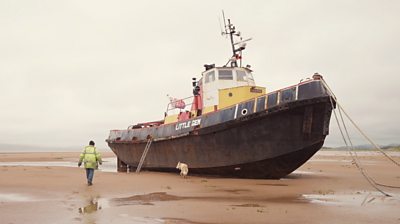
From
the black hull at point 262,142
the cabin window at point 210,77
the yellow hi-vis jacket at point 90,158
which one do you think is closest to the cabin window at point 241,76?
the cabin window at point 210,77

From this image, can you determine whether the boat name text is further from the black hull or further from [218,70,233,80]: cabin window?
[218,70,233,80]: cabin window

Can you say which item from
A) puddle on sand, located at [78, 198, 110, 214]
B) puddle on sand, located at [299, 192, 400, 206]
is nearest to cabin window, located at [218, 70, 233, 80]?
puddle on sand, located at [299, 192, 400, 206]

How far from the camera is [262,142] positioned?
1102 centimetres

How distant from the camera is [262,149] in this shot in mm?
11070

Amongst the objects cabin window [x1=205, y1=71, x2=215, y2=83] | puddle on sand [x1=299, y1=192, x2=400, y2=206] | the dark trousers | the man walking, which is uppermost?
cabin window [x1=205, y1=71, x2=215, y2=83]

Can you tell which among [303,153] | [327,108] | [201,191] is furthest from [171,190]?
[327,108]

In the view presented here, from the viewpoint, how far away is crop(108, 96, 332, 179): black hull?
10438 millimetres

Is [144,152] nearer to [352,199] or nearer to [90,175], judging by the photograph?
[90,175]

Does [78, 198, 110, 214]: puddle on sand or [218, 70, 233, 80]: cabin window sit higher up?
[218, 70, 233, 80]: cabin window

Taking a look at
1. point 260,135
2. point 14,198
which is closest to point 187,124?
point 260,135

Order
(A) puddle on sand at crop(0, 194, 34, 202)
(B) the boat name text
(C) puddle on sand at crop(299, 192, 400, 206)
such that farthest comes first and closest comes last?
1. (B) the boat name text
2. (A) puddle on sand at crop(0, 194, 34, 202)
3. (C) puddle on sand at crop(299, 192, 400, 206)

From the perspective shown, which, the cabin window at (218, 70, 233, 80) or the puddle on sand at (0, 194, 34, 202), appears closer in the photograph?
the puddle on sand at (0, 194, 34, 202)

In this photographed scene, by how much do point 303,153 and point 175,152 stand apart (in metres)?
5.01

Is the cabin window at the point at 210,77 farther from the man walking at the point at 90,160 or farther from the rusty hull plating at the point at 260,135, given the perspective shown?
the man walking at the point at 90,160
